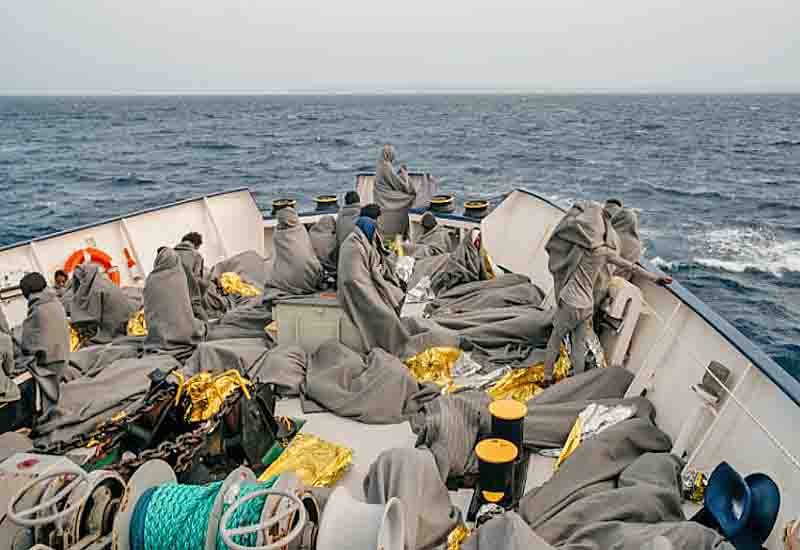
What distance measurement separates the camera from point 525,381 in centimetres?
498

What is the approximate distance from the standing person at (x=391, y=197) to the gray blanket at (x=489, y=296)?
9.27ft

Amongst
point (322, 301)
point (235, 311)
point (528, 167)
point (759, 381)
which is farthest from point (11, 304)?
point (528, 167)

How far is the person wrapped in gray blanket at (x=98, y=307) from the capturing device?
6195 mm

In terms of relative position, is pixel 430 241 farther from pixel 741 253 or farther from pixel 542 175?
pixel 542 175

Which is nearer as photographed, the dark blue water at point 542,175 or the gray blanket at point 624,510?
the gray blanket at point 624,510

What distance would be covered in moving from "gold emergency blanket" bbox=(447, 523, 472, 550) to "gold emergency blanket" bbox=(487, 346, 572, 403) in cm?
179

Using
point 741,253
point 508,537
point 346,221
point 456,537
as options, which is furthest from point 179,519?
point 741,253

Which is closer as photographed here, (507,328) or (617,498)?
(617,498)

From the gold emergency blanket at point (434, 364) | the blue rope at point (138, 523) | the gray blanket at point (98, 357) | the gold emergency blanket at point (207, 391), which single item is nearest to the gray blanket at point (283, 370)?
the gold emergency blanket at point (207, 391)

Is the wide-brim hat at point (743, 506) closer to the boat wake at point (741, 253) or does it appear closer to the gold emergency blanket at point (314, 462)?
the gold emergency blanket at point (314, 462)

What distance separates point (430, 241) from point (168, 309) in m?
4.43

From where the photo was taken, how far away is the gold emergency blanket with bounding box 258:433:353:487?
12.1 ft

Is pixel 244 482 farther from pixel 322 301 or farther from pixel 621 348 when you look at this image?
pixel 621 348

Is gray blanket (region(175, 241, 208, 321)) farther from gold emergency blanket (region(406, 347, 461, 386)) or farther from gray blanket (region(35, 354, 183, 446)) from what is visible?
gold emergency blanket (region(406, 347, 461, 386))
